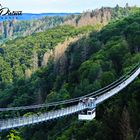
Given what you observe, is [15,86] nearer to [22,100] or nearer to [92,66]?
[22,100]

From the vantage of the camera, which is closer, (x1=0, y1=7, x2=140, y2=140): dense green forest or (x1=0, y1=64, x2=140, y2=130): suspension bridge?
(x1=0, y1=64, x2=140, y2=130): suspension bridge

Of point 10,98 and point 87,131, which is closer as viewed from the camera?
point 87,131

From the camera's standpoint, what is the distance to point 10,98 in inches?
2635

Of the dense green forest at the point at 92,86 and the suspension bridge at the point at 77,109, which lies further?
the dense green forest at the point at 92,86

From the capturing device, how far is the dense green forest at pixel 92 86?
1425 inches

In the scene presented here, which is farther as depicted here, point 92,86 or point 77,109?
point 92,86

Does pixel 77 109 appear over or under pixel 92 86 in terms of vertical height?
over

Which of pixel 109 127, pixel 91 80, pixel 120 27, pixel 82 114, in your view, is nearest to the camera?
pixel 82 114

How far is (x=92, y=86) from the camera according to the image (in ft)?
157

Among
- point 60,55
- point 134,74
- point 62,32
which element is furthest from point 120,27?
point 62,32

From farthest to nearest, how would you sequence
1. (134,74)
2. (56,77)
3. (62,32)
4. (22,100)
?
1. (62,32)
2. (56,77)
3. (22,100)
4. (134,74)

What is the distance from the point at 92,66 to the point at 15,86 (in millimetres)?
22229

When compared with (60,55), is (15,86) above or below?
below

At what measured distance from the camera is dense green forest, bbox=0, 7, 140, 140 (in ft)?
119
